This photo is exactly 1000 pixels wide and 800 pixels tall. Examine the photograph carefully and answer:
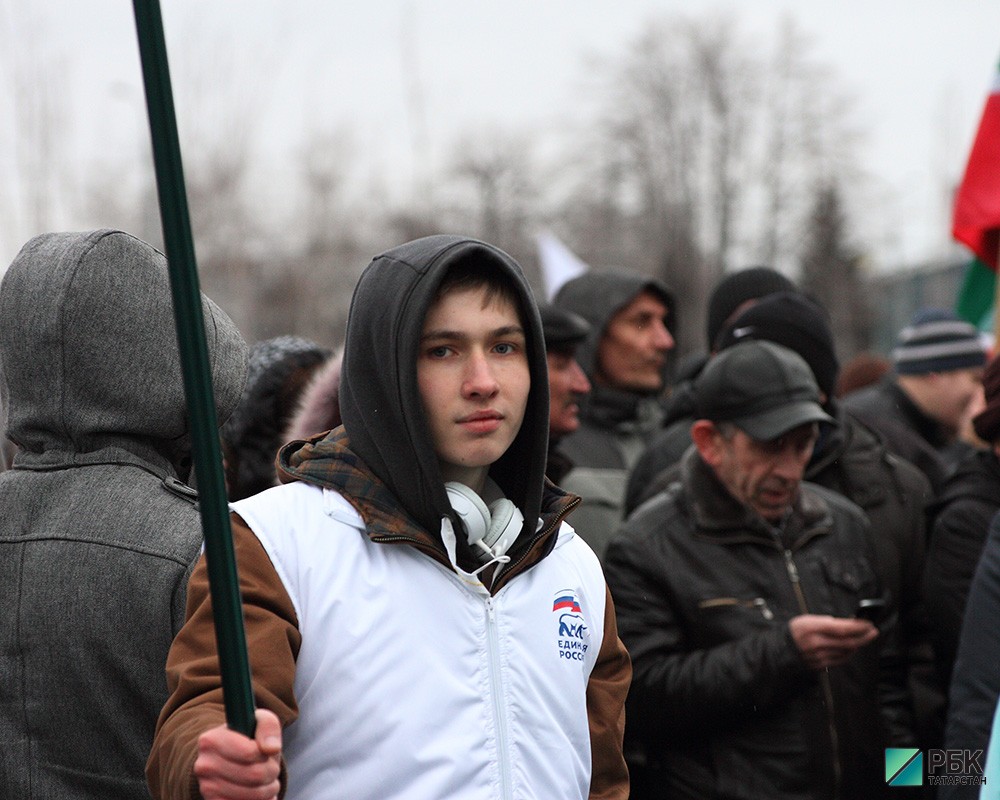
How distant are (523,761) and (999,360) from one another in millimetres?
2402

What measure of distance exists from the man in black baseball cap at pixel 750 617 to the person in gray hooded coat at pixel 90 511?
1500 millimetres

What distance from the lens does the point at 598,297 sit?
580 centimetres

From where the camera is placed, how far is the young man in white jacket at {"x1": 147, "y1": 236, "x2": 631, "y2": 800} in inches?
81.0

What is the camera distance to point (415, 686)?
2092 mm

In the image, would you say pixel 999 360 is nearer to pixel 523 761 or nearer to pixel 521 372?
pixel 521 372

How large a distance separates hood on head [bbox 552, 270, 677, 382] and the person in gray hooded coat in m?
3.30

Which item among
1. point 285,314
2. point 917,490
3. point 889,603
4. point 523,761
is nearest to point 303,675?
point 523,761

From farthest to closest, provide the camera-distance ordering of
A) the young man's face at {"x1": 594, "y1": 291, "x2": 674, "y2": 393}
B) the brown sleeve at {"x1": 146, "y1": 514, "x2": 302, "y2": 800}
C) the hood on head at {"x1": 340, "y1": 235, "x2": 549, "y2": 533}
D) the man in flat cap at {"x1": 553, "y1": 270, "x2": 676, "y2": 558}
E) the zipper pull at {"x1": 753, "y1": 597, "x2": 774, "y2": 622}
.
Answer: the young man's face at {"x1": 594, "y1": 291, "x2": 674, "y2": 393}, the man in flat cap at {"x1": 553, "y1": 270, "x2": 676, "y2": 558}, the zipper pull at {"x1": 753, "y1": 597, "x2": 774, "y2": 622}, the hood on head at {"x1": 340, "y1": 235, "x2": 549, "y2": 533}, the brown sleeve at {"x1": 146, "y1": 514, "x2": 302, "y2": 800}

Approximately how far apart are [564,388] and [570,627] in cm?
256

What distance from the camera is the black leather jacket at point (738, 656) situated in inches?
135

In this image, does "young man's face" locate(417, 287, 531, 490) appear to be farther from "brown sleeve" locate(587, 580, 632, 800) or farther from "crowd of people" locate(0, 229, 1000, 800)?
"brown sleeve" locate(587, 580, 632, 800)

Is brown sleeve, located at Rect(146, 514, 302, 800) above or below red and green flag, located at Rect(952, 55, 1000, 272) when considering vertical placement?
below

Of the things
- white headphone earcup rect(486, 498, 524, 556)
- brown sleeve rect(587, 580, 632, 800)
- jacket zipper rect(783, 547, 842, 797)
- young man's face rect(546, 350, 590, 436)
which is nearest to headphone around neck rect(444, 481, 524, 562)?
white headphone earcup rect(486, 498, 524, 556)

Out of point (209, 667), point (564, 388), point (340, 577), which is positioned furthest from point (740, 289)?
point (209, 667)
